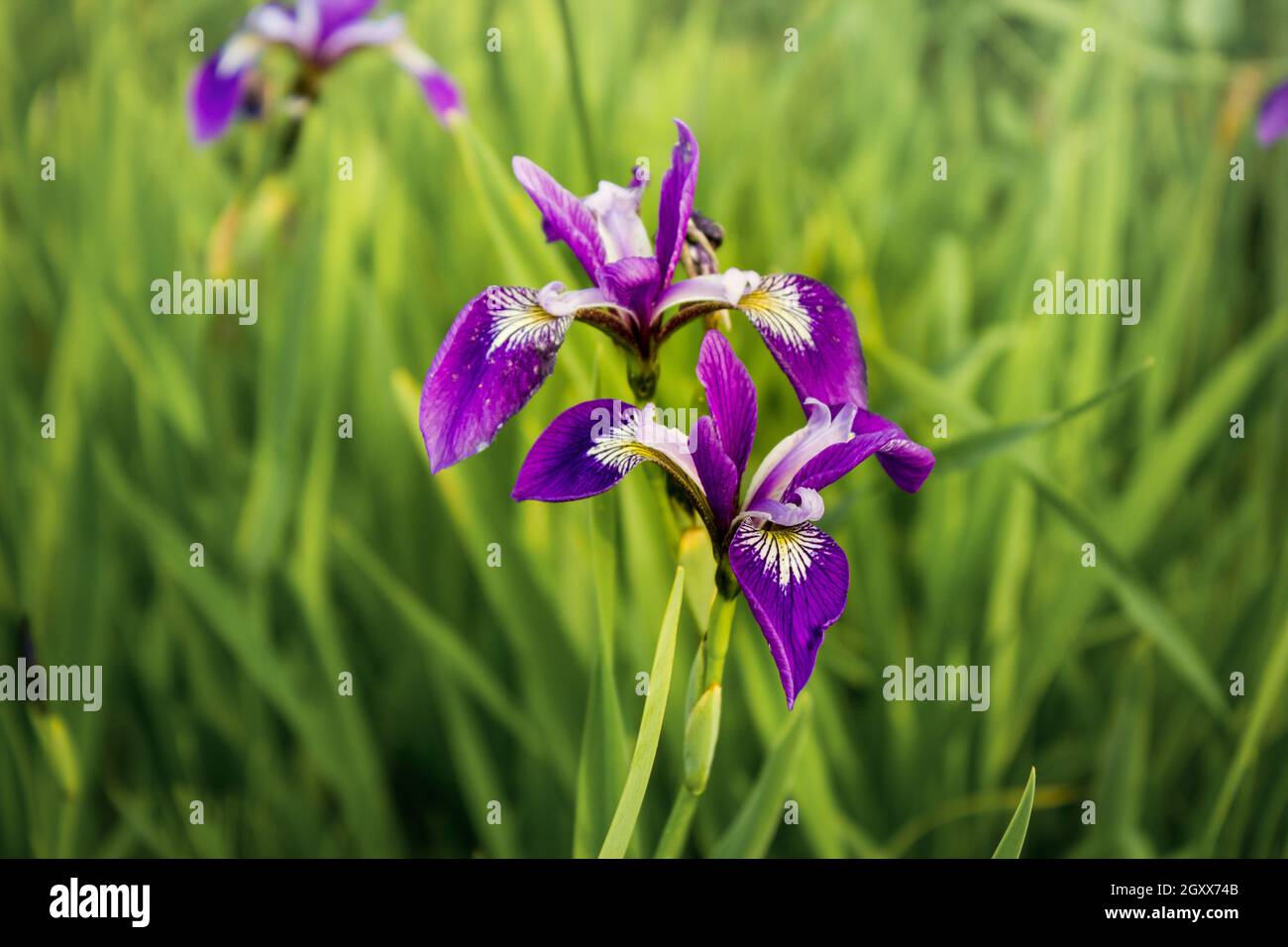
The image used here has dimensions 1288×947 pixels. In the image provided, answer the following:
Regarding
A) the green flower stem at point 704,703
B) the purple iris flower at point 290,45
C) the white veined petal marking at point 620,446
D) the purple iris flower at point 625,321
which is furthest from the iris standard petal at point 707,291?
the purple iris flower at point 290,45

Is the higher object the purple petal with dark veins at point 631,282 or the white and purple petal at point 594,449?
the purple petal with dark veins at point 631,282

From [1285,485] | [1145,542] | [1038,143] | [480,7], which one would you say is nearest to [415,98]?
[480,7]

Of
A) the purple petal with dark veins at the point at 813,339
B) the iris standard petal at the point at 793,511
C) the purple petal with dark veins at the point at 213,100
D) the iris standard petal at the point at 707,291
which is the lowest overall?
the iris standard petal at the point at 793,511

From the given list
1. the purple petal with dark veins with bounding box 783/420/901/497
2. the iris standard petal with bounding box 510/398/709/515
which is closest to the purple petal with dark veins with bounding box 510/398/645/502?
the iris standard petal with bounding box 510/398/709/515

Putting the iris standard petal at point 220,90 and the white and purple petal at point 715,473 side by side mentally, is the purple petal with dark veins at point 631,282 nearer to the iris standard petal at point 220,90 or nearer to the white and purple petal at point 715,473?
the white and purple petal at point 715,473

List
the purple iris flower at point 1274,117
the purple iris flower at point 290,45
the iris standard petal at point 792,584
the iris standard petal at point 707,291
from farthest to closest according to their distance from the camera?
A: the purple iris flower at point 290,45
the purple iris flower at point 1274,117
the iris standard petal at point 707,291
the iris standard petal at point 792,584

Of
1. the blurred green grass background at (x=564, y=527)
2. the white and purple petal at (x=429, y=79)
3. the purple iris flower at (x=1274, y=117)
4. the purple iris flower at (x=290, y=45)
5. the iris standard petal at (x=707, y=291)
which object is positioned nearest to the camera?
the iris standard petal at (x=707, y=291)

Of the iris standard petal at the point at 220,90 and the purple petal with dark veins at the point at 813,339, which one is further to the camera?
the iris standard petal at the point at 220,90

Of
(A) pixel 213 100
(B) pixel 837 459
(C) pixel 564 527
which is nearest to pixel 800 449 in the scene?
(B) pixel 837 459
